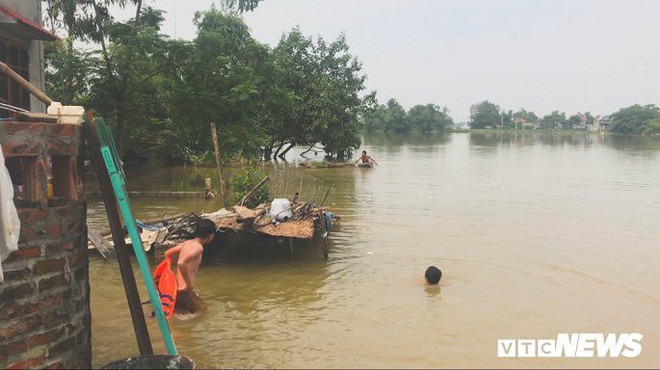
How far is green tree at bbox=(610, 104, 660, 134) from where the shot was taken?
323 feet

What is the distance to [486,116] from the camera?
5684 inches

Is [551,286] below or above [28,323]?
below

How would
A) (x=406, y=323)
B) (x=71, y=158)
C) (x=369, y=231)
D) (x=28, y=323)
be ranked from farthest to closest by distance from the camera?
(x=369, y=231)
(x=406, y=323)
(x=71, y=158)
(x=28, y=323)

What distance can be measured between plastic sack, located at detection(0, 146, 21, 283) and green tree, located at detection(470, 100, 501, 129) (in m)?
147

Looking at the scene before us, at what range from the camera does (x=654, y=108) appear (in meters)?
108

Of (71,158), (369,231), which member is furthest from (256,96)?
(71,158)

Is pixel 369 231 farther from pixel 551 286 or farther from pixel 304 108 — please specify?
pixel 304 108

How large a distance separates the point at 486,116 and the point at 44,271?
486 feet

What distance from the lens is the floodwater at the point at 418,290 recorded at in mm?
6590

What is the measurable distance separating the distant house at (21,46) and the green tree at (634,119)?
335 feet

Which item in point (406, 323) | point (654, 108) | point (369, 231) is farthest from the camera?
point (654, 108)

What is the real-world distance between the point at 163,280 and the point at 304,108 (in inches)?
943

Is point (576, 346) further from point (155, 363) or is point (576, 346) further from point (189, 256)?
point (155, 363)

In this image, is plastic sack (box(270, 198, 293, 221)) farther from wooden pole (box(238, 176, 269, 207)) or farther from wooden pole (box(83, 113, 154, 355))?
wooden pole (box(83, 113, 154, 355))
